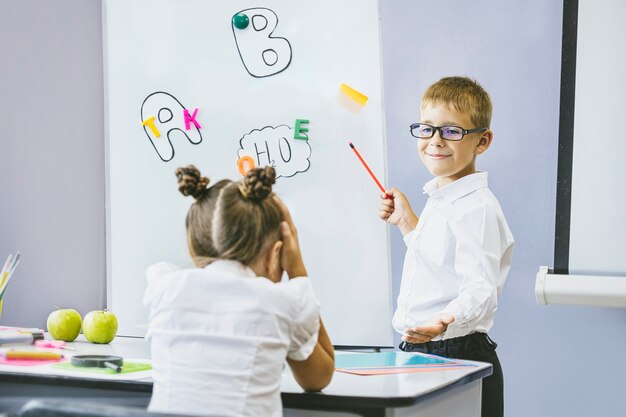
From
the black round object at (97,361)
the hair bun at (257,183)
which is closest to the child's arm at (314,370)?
the hair bun at (257,183)

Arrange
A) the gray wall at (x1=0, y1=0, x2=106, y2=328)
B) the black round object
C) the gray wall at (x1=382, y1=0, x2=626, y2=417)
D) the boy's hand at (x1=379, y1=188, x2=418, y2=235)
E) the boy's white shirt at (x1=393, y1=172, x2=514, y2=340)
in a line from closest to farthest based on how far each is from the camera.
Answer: the black round object < the boy's white shirt at (x1=393, y1=172, x2=514, y2=340) < the boy's hand at (x1=379, y1=188, x2=418, y2=235) < the gray wall at (x1=382, y1=0, x2=626, y2=417) < the gray wall at (x1=0, y1=0, x2=106, y2=328)

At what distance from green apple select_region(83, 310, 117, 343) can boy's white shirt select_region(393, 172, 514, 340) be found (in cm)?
72

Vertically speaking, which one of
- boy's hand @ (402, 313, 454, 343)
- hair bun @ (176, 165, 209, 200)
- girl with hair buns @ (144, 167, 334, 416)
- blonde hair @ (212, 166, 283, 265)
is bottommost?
boy's hand @ (402, 313, 454, 343)

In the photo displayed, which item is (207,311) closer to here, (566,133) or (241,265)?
(241,265)

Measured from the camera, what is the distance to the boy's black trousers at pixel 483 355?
1971 mm

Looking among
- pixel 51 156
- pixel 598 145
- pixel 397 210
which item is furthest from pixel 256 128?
pixel 598 145

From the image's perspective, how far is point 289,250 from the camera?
4.65ft

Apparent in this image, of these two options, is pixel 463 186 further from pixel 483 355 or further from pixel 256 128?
pixel 256 128

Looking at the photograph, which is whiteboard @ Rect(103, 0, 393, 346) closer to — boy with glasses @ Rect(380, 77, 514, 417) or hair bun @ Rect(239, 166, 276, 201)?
boy with glasses @ Rect(380, 77, 514, 417)

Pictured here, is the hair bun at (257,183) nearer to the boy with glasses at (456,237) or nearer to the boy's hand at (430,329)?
the boy's hand at (430,329)

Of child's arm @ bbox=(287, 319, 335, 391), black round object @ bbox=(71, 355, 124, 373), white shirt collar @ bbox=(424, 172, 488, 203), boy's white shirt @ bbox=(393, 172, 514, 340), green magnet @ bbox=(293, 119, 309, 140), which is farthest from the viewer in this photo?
green magnet @ bbox=(293, 119, 309, 140)

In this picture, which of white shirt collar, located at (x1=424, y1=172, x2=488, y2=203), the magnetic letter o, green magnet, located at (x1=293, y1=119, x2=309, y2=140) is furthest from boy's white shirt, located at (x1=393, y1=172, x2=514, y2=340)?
the magnetic letter o

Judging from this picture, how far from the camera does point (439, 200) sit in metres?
2.10

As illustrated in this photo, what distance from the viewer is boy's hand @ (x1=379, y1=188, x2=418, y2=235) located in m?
2.17
